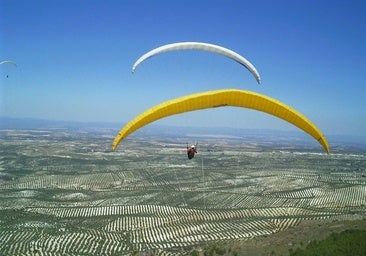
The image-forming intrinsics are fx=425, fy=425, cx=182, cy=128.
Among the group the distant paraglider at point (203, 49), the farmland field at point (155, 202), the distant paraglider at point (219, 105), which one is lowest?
the farmland field at point (155, 202)

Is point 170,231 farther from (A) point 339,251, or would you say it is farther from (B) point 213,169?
(B) point 213,169

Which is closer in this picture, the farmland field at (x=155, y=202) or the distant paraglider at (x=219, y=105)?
the distant paraglider at (x=219, y=105)

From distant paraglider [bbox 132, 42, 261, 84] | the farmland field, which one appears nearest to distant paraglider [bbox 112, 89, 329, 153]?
distant paraglider [bbox 132, 42, 261, 84]

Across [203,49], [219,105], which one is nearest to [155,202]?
[219,105]

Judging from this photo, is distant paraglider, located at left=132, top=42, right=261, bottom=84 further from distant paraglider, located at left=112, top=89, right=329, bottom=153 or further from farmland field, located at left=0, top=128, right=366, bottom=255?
farmland field, located at left=0, top=128, right=366, bottom=255

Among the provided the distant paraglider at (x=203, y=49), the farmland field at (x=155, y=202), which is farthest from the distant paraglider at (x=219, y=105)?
the farmland field at (x=155, y=202)

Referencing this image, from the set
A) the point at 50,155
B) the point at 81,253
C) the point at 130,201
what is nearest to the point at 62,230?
the point at 81,253

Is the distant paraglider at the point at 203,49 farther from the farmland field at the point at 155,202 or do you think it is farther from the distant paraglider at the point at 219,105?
the farmland field at the point at 155,202

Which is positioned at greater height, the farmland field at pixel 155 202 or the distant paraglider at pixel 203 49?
the distant paraglider at pixel 203 49
